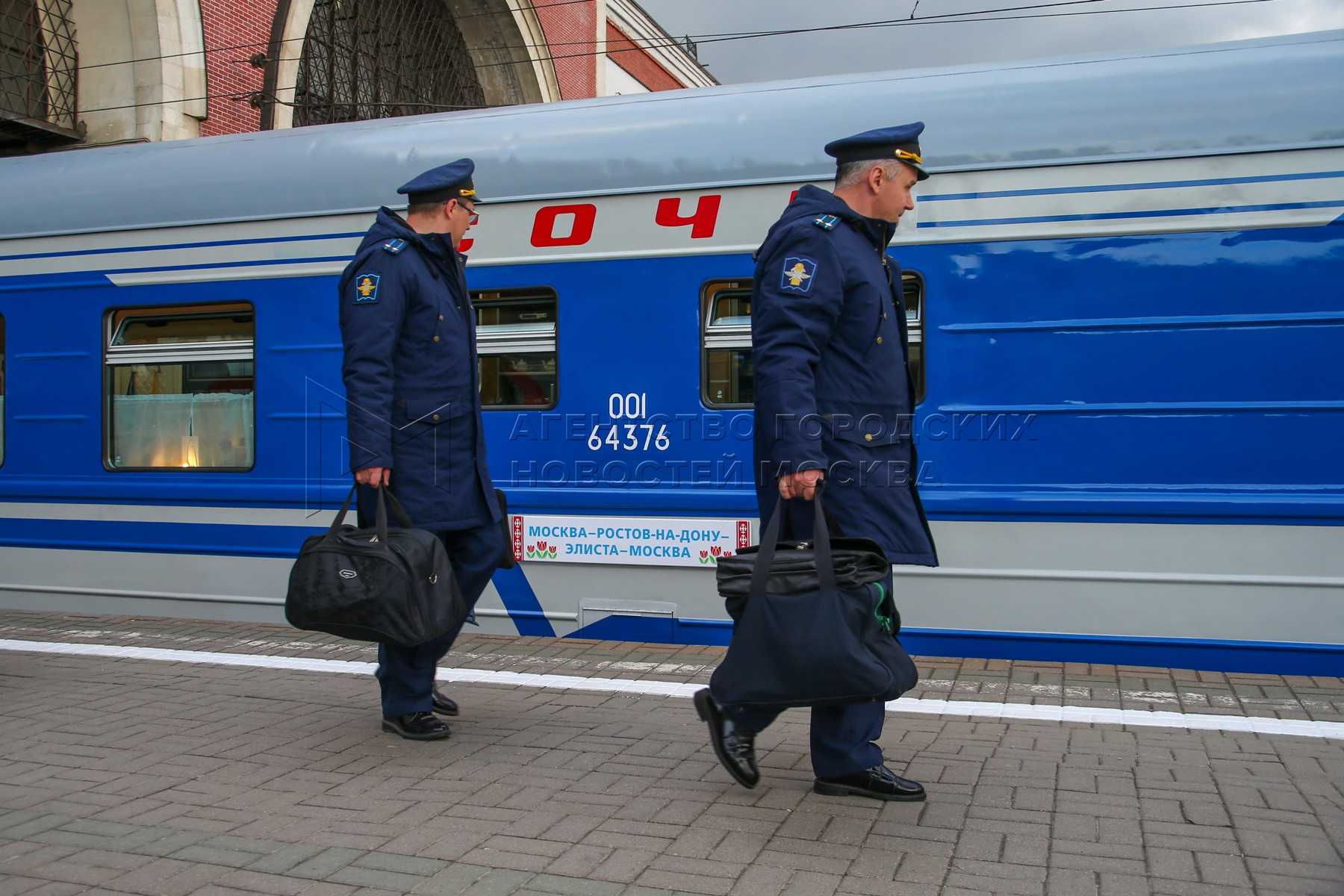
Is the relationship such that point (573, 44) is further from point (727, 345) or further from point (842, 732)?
point (842, 732)

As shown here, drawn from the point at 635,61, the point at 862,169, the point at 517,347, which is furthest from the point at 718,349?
the point at 635,61

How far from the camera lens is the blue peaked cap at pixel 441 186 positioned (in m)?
4.63

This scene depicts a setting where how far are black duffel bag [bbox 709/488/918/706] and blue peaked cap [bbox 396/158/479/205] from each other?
196cm

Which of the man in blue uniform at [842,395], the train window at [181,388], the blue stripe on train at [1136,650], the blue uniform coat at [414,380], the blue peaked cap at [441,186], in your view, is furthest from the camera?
the train window at [181,388]

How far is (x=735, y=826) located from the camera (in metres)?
3.50

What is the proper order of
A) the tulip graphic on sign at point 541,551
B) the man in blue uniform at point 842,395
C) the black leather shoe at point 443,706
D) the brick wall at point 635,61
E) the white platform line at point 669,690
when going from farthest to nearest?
the brick wall at point 635,61 < the tulip graphic on sign at point 541,551 < the black leather shoe at point 443,706 < the white platform line at point 669,690 < the man in blue uniform at point 842,395

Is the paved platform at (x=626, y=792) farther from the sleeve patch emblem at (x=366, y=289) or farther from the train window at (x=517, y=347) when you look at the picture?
the sleeve patch emblem at (x=366, y=289)

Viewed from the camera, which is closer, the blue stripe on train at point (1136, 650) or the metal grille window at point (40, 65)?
the blue stripe on train at point (1136, 650)

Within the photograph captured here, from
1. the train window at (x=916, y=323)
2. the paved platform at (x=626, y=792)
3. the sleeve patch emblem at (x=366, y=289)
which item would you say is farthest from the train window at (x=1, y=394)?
the train window at (x=916, y=323)

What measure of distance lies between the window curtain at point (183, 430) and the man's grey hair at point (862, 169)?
13.2 feet

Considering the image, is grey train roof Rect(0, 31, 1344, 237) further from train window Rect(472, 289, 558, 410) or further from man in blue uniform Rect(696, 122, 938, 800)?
man in blue uniform Rect(696, 122, 938, 800)

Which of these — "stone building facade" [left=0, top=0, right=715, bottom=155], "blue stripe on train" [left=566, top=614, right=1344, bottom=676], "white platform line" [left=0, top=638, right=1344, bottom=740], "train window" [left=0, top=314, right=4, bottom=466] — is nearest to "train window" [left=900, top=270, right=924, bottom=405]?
"blue stripe on train" [left=566, top=614, right=1344, bottom=676]

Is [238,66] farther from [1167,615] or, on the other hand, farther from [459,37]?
[1167,615]

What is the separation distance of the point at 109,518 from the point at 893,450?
5044 mm
